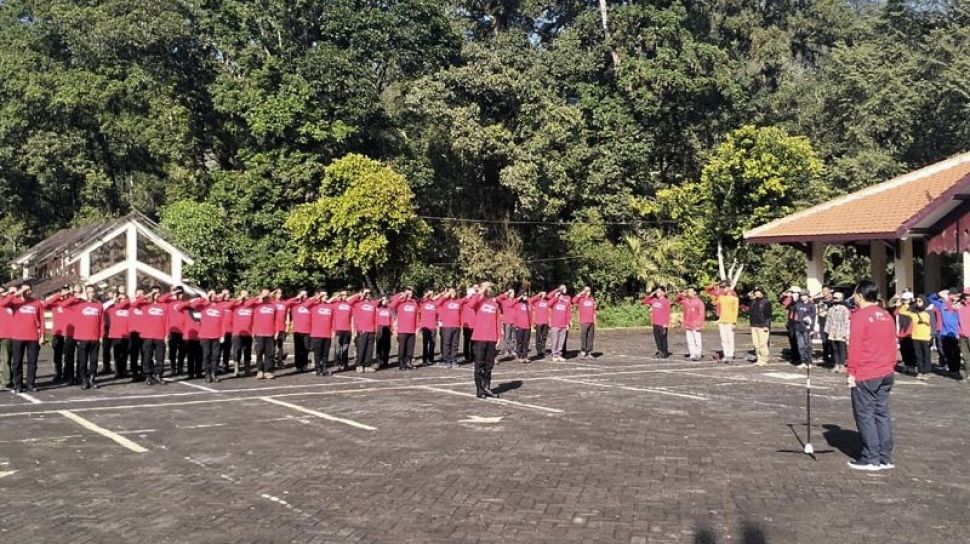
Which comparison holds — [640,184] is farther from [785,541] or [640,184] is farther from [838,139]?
[785,541]

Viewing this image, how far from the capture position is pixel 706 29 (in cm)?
5062

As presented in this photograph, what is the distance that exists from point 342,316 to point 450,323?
2.80m

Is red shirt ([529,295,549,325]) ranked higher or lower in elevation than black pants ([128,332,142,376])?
higher

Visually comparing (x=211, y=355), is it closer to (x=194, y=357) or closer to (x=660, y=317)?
(x=194, y=357)

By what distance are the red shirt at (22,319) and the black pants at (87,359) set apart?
31.7 inches

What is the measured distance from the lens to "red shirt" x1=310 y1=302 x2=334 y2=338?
19.7m

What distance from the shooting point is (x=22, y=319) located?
16.8 metres

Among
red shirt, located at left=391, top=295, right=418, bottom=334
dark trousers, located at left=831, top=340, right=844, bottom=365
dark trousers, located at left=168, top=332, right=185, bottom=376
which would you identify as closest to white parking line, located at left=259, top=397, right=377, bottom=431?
dark trousers, located at left=168, top=332, right=185, bottom=376

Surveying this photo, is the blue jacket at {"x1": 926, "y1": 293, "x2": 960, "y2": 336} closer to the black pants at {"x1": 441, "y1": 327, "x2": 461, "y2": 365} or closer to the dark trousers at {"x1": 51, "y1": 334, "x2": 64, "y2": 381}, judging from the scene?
the black pants at {"x1": 441, "y1": 327, "x2": 461, "y2": 365}

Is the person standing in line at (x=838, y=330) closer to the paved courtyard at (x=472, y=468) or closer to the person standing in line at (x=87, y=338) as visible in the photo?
the paved courtyard at (x=472, y=468)

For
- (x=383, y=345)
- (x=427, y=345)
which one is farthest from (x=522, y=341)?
(x=383, y=345)

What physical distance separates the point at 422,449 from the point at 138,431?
13.4ft

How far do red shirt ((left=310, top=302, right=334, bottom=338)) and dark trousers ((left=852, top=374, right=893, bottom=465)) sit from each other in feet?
39.6

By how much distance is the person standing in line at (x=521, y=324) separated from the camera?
23219 millimetres
